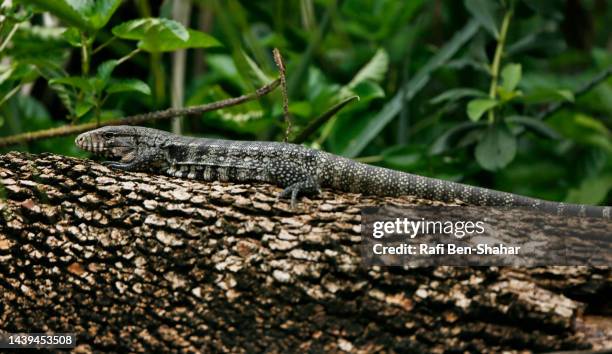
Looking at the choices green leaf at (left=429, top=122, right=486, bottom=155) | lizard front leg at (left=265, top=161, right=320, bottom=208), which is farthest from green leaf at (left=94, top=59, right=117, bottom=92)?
green leaf at (left=429, top=122, right=486, bottom=155)

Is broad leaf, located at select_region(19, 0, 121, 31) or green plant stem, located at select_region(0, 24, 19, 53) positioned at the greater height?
broad leaf, located at select_region(19, 0, 121, 31)

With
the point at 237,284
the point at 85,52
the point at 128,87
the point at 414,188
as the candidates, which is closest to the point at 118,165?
the point at 128,87

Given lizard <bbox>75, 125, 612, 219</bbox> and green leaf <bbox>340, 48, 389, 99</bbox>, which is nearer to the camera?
lizard <bbox>75, 125, 612, 219</bbox>

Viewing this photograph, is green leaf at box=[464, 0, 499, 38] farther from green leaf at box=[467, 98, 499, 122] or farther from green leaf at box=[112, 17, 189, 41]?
green leaf at box=[112, 17, 189, 41]

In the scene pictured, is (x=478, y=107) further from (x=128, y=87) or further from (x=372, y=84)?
(x=128, y=87)

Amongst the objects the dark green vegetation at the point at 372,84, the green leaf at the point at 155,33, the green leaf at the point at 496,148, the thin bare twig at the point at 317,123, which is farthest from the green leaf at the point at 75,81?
the green leaf at the point at 496,148

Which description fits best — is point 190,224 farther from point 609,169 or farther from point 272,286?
point 609,169

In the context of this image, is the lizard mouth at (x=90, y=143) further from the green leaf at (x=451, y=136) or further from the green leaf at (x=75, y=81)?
the green leaf at (x=451, y=136)
